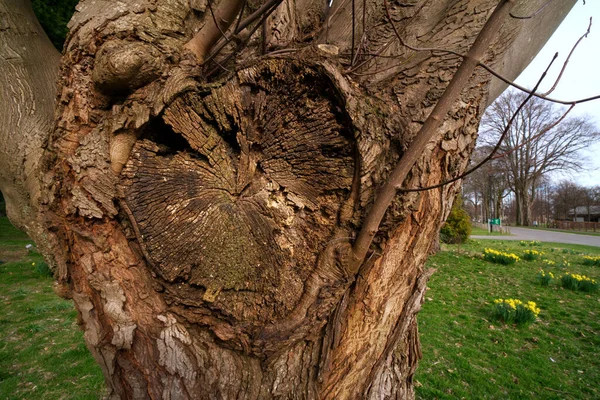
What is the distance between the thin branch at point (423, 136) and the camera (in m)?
0.90

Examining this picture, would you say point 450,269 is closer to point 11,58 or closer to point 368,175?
point 368,175

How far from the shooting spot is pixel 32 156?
1411mm

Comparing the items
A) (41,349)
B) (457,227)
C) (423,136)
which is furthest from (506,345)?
(457,227)

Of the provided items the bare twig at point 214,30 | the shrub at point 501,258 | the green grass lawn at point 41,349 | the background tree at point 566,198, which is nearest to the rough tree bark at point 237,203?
the bare twig at point 214,30

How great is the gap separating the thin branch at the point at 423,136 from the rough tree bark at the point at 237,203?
0.07 m

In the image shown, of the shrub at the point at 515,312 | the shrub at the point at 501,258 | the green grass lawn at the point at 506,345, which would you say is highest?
the shrub at the point at 501,258

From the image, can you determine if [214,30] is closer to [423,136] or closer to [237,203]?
[237,203]

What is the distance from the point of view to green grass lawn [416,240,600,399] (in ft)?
9.94

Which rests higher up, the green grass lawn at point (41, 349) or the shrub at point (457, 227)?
the shrub at point (457, 227)

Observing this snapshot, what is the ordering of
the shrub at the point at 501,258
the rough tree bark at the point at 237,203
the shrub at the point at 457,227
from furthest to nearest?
the shrub at the point at 457,227 → the shrub at the point at 501,258 → the rough tree bark at the point at 237,203

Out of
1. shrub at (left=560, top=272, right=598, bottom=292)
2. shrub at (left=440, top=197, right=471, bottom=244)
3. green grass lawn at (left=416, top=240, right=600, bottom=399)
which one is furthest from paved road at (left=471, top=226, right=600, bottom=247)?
green grass lawn at (left=416, top=240, right=600, bottom=399)

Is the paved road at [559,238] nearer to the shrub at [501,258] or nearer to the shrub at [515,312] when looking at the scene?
the shrub at [501,258]

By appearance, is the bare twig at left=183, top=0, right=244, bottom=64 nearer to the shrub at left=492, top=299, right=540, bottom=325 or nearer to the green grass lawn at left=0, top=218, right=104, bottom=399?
the green grass lawn at left=0, top=218, right=104, bottom=399

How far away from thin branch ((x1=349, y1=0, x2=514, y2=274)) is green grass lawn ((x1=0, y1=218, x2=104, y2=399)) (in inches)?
136
